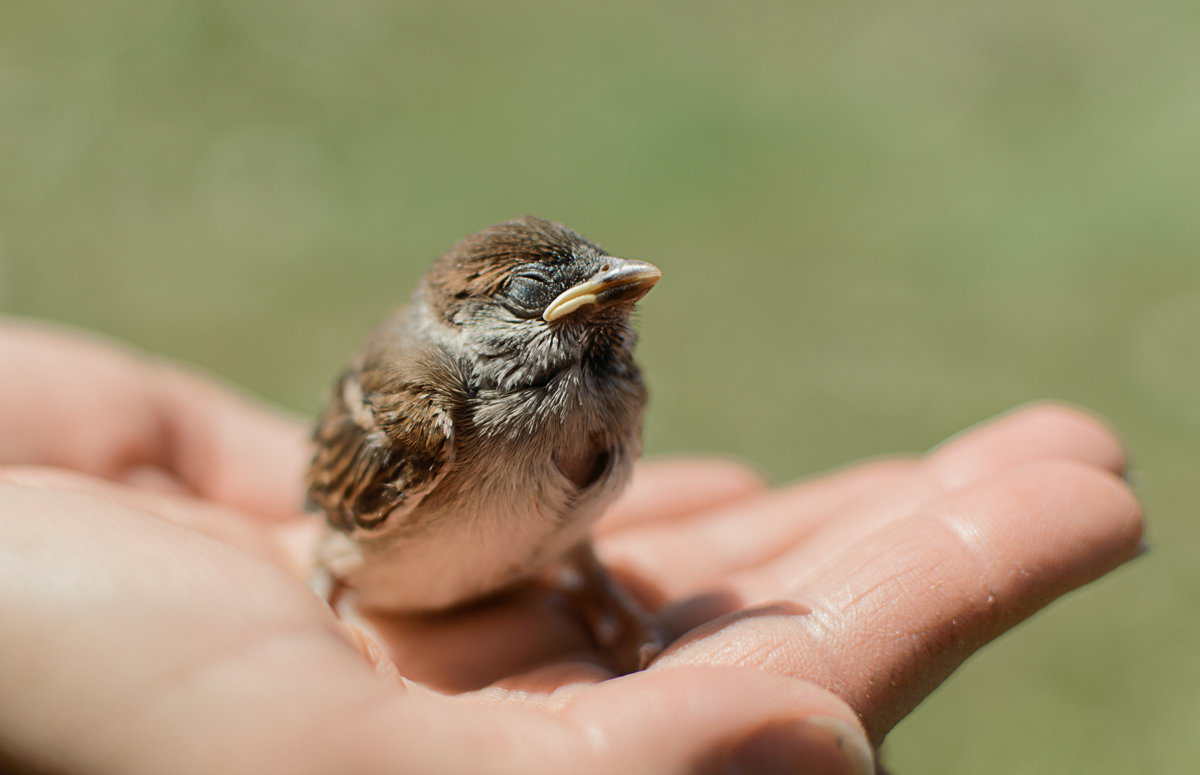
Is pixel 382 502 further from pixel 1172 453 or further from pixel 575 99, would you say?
pixel 575 99

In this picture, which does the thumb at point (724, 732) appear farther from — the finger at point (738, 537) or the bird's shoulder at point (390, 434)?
the finger at point (738, 537)

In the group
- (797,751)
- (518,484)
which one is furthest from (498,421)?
(797,751)

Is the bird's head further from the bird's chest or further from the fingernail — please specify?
the fingernail

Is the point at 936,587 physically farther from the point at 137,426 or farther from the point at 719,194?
the point at 719,194

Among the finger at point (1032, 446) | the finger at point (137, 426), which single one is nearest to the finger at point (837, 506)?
the finger at point (1032, 446)

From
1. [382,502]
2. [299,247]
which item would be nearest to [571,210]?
[299,247]

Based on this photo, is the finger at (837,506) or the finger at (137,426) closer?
the finger at (837,506)

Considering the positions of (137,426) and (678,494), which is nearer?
(137,426)
